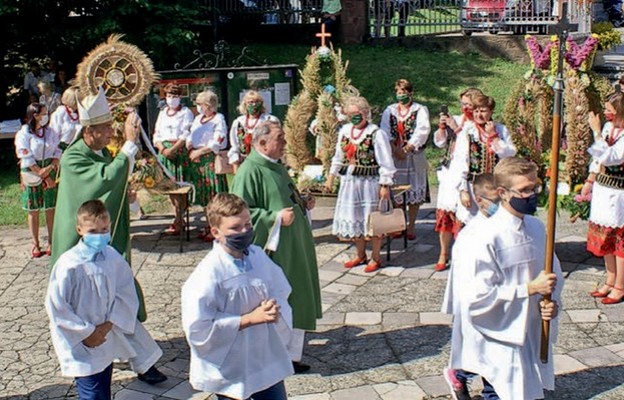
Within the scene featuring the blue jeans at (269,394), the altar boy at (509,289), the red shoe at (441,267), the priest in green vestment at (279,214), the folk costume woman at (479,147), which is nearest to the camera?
the blue jeans at (269,394)

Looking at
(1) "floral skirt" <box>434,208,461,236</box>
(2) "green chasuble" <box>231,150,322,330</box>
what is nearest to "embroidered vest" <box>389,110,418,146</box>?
(1) "floral skirt" <box>434,208,461,236</box>

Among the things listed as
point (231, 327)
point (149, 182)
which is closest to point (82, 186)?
point (231, 327)

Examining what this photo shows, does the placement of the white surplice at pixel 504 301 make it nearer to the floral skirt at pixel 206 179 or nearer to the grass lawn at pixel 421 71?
the floral skirt at pixel 206 179

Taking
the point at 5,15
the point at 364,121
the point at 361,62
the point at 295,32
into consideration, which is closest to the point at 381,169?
the point at 364,121

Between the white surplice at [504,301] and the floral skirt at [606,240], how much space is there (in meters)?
3.06

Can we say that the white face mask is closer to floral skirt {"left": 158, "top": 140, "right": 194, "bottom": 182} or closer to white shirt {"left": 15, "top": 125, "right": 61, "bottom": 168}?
floral skirt {"left": 158, "top": 140, "right": 194, "bottom": 182}

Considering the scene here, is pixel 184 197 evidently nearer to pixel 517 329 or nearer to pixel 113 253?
pixel 113 253

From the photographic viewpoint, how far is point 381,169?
9.55m

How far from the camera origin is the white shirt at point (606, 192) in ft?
27.3

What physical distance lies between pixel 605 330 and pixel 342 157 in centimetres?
322

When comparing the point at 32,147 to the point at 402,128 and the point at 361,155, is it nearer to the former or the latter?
the point at 361,155

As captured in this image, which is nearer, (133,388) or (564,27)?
(564,27)

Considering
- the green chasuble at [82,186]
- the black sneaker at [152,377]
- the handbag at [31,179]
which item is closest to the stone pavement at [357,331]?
the black sneaker at [152,377]

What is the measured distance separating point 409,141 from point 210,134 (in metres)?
2.37
